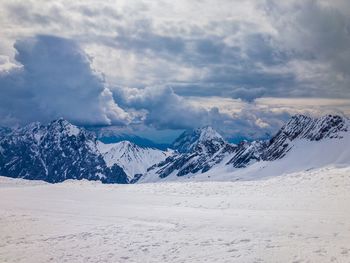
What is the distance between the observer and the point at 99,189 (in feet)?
164

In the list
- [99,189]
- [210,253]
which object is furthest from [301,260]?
[99,189]

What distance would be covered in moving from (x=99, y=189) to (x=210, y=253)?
1282 inches

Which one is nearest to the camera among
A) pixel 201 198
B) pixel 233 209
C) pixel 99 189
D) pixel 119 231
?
pixel 119 231

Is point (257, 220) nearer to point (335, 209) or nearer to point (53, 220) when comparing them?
point (335, 209)

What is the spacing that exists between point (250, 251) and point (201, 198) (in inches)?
730

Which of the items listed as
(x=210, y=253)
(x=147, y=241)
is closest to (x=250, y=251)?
(x=210, y=253)

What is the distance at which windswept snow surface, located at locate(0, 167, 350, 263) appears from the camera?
1966cm

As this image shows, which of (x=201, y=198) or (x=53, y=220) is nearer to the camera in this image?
(x=53, y=220)

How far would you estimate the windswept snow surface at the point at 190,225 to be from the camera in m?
19.7

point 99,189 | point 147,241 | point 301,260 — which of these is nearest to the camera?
point 301,260

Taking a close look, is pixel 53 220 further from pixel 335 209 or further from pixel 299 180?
pixel 299 180

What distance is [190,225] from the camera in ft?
84.4

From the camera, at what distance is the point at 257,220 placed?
25.6m

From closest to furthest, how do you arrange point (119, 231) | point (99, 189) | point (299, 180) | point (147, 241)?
point (147, 241) → point (119, 231) → point (299, 180) → point (99, 189)
